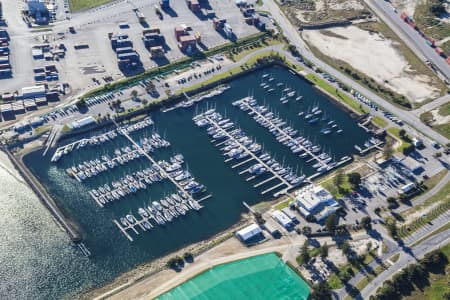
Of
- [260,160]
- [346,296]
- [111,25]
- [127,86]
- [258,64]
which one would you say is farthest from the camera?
[111,25]

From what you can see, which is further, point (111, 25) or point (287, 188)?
point (111, 25)

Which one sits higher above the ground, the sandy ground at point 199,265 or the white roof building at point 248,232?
the white roof building at point 248,232

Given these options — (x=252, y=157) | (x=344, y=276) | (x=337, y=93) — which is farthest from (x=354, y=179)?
(x=337, y=93)

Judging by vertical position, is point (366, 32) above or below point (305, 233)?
above

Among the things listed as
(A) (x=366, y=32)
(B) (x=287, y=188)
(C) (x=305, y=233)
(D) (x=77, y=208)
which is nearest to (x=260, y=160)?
(B) (x=287, y=188)

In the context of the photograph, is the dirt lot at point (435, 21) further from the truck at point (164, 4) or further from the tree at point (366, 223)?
the tree at point (366, 223)

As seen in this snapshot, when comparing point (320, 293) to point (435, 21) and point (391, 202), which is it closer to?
point (391, 202)

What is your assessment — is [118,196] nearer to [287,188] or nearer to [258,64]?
[287,188]

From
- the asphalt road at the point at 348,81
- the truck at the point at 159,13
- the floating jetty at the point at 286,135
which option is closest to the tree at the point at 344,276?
the floating jetty at the point at 286,135
